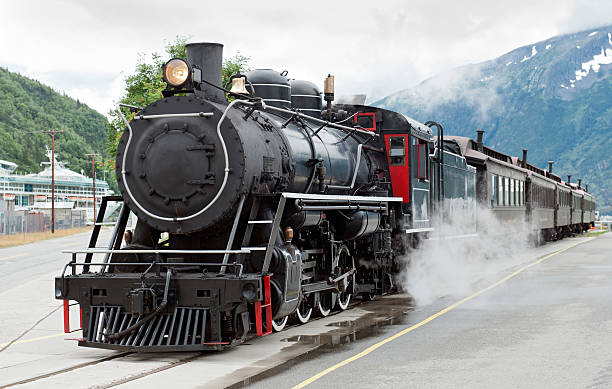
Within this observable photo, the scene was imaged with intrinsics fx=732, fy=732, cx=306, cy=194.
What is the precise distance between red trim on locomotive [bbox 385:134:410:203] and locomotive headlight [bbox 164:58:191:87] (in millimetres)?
5588

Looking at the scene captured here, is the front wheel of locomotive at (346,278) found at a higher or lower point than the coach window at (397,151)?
lower

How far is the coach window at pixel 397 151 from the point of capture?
13463 millimetres

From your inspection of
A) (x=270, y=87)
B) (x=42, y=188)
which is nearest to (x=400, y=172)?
(x=270, y=87)

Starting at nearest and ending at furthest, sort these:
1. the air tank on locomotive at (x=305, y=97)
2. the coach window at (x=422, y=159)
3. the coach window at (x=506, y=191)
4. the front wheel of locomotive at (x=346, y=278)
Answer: the front wheel of locomotive at (x=346, y=278) → the air tank on locomotive at (x=305, y=97) → the coach window at (x=422, y=159) → the coach window at (x=506, y=191)

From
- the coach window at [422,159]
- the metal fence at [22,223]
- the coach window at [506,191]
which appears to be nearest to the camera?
the coach window at [422,159]

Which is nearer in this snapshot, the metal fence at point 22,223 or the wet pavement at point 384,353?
the wet pavement at point 384,353

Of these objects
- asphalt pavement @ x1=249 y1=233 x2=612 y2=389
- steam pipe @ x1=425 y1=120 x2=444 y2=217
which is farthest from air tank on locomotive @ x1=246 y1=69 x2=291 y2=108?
steam pipe @ x1=425 y1=120 x2=444 y2=217

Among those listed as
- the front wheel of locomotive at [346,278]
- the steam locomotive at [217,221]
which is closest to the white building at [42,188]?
the front wheel of locomotive at [346,278]

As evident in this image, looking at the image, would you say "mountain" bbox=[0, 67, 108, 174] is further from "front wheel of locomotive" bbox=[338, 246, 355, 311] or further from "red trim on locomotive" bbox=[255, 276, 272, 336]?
"red trim on locomotive" bbox=[255, 276, 272, 336]

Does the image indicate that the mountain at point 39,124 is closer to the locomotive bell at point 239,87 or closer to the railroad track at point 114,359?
the locomotive bell at point 239,87

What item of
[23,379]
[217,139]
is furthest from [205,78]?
[23,379]

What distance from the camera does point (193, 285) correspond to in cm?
798

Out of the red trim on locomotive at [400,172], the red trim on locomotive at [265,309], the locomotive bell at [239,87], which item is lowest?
the red trim on locomotive at [265,309]

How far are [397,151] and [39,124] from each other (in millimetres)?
136540
